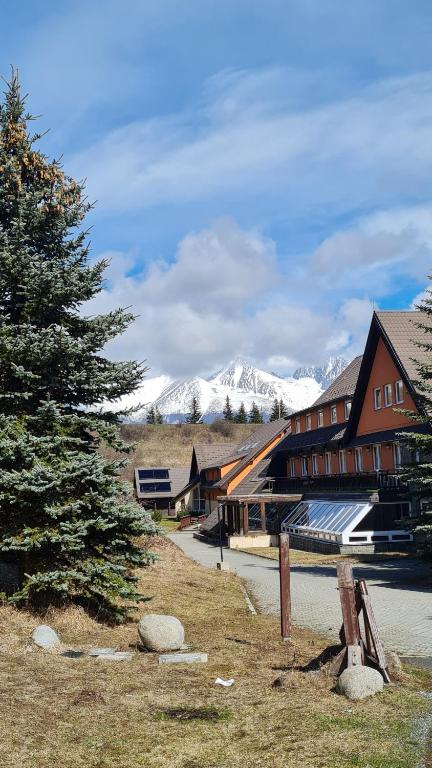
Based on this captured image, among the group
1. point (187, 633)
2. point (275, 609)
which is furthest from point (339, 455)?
point (187, 633)

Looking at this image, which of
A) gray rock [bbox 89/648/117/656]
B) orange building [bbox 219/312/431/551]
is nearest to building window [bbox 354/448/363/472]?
orange building [bbox 219/312/431/551]

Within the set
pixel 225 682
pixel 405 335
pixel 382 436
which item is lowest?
pixel 225 682

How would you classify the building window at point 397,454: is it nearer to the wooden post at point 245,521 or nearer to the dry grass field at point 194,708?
the wooden post at point 245,521

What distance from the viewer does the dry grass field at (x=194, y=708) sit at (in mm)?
7141

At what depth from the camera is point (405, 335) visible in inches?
1298

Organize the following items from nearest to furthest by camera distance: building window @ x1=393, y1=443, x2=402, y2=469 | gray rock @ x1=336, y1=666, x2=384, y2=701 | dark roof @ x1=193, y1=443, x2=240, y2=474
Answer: gray rock @ x1=336, y1=666, x2=384, y2=701
building window @ x1=393, y1=443, x2=402, y2=469
dark roof @ x1=193, y1=443, x2=240, y2=474

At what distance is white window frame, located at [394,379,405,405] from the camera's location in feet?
108

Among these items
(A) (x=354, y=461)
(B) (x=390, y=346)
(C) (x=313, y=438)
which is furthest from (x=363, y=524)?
(C) (x=313, y=438)

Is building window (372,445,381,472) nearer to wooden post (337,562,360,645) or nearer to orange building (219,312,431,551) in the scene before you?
orange building (219,312,431,551)

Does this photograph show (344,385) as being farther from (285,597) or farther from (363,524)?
(285,597)

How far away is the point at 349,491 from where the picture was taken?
36.1 m

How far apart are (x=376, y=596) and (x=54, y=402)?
1056 cm

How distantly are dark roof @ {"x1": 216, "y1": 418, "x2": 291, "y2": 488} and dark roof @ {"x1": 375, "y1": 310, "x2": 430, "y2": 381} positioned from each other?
20289 mm

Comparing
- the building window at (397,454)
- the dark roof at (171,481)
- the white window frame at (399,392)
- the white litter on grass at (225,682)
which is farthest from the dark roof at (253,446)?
the white litter on grass at (225,682)
